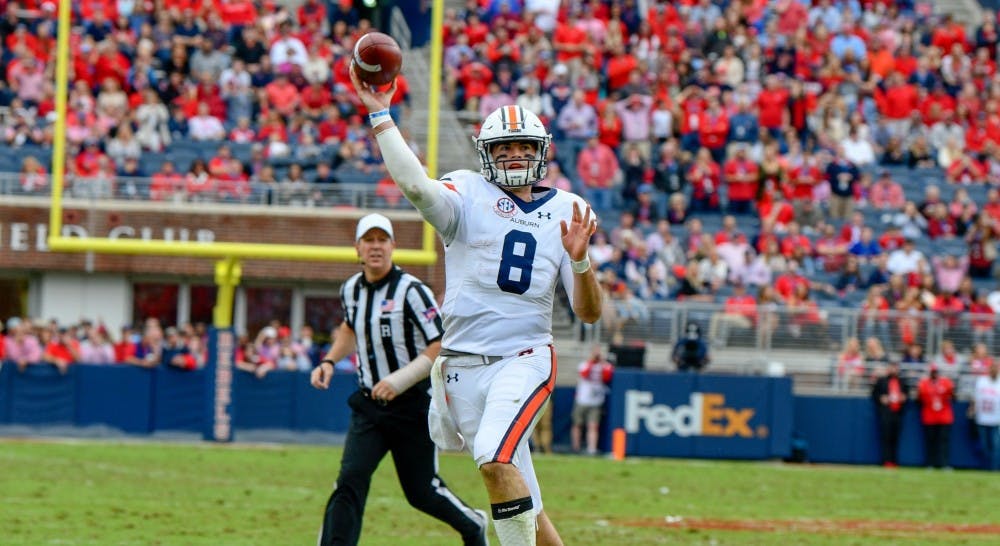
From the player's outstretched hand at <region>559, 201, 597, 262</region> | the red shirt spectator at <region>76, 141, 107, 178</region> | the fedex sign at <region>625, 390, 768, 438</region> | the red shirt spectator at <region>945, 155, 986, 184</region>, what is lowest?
the fedex sign at <region>625, 390, 768, 438</region>

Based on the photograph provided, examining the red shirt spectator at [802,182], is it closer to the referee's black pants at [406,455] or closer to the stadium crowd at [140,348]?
the stadium crowd at [140,348]

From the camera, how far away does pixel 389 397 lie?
740cm

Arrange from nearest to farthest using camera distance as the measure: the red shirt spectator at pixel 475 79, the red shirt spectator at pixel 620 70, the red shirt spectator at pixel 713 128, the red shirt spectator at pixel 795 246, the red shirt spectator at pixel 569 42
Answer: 1. the red shirt spectator at pixel 795 246
2. the red shirt spectator at pixel 475 79
3. the red shirt spectator at pixel 713 128
4. the red shirt spectator at pixel 620 70
5. the red shirt spectator at pixel 569 42

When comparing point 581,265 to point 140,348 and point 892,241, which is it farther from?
point 892,241

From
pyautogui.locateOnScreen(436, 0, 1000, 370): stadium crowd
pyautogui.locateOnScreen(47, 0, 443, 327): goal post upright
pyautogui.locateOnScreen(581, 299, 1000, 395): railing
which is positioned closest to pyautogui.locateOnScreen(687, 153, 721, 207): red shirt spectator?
pyautogui.locateOnScreen(436, 0, 1000, 370): stadium crowd

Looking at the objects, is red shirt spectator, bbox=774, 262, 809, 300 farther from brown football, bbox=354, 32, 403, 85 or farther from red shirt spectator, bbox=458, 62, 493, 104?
brown football, bbox=354, 32, 403, 85

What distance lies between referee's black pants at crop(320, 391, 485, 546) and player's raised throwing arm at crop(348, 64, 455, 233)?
5.19 feet

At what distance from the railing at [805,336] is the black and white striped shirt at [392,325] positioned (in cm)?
1180

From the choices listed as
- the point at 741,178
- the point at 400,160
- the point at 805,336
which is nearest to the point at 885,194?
the point at 741,178

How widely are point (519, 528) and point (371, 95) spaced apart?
1692 mm

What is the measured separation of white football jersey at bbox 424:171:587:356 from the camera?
6.37 metres

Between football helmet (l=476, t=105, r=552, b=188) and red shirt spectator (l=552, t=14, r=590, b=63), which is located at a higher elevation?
red shirt spectator (l=552, t=14, r=590, b=63)

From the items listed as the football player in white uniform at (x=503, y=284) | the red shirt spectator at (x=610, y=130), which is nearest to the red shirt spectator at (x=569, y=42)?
the red shirt spectator at (x=610, y=130)

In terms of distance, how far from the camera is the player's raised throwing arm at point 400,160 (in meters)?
6.03
